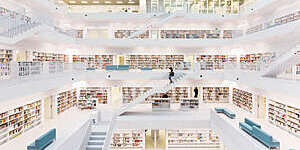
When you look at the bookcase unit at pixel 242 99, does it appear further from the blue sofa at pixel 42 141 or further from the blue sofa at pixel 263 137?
the blue sofa at pixel 42 141

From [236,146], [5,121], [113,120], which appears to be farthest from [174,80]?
[5,121]

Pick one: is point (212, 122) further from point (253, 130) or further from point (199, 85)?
point (199, 85)

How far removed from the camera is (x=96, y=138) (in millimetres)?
7270

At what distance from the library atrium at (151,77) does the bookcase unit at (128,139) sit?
0.05 metres

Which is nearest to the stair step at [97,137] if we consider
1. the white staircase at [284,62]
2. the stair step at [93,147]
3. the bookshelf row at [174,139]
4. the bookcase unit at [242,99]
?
the stair step at [93,147]

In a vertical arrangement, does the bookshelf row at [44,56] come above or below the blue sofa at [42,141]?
above

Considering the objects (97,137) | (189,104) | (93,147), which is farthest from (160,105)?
(93,147)

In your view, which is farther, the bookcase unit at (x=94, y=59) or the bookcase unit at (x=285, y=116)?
the bookcase unit at (x=94, y=59)

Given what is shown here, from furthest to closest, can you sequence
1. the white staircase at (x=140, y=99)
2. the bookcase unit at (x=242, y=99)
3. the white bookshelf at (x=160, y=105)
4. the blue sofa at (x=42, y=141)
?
the white bookshelf at (x=160, y=105), the bookcase unit at (x=242, y=99), the white staircase at (x=140, y=99), the blue sofa at (x=42, y=141)

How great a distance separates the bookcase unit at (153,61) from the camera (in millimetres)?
12469

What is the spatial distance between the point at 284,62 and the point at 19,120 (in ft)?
30.8

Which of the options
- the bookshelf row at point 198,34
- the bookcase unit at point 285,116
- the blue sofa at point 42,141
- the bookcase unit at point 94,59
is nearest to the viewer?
the blue sofa at point 42,141

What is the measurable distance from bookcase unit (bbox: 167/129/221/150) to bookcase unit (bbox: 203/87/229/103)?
3357mm

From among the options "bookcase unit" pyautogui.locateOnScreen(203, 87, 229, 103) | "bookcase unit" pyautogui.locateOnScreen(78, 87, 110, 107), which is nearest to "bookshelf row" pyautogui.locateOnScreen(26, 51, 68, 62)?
"bookcase unit" pyautogui.locateOnScreen(78, 87, 110, 107)
